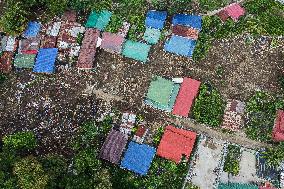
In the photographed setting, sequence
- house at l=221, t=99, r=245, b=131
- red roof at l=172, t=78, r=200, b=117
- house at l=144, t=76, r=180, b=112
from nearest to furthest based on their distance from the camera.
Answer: house at l=221, t=99, r=245, b=131, red roof at l=172, t=78, r=200, b=117, house at l=144, t=76, r=180, b=112

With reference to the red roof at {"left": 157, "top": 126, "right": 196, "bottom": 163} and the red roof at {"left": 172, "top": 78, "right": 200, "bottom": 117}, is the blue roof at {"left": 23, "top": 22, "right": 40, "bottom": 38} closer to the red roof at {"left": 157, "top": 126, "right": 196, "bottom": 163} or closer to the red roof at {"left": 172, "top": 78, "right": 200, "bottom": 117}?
the red roof at {"left": 172, "top": 78, "right": 200, "bottom": 117}

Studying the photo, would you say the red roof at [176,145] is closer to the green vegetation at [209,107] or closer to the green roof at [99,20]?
the green vegetation at [209,107]

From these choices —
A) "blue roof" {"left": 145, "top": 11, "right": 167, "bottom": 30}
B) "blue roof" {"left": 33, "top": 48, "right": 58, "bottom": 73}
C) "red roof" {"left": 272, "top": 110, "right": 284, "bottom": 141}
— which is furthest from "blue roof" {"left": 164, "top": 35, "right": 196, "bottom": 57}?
"blue roof" {"left": 33, "top": 48, "right": 58, "bottom": 73}

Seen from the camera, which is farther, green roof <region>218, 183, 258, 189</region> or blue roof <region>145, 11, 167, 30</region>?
blue roof <region>145, 11, 167, 30</region>

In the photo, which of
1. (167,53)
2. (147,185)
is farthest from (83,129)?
(167,53)

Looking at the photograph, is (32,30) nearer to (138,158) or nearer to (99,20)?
(99,20)
